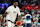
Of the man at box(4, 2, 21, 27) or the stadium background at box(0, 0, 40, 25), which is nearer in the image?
the man at box(4, 2, 21, 27)

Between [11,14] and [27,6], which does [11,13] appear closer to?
[11,14]

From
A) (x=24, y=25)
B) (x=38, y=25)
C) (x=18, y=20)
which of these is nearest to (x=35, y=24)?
(x=38, y=25)

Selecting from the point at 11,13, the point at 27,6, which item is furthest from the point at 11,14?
the point at 27,6

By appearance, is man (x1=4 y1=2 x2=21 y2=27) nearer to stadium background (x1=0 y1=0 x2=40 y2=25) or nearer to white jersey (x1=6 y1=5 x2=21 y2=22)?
white jersey (x1=6 y1=5 x2=21 y2=22)

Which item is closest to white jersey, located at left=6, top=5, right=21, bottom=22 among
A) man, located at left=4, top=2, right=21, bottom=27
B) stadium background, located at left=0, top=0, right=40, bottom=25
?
man, located at left=4, top=2, right=21, bottom=27

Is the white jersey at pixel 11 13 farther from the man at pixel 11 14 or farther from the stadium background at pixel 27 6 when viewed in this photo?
the stadium background at pixel 27 6

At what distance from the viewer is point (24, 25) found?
13.9 feet

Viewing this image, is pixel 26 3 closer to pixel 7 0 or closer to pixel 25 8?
pixel 25 8

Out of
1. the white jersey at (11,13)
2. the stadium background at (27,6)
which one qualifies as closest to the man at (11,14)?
the white jersey at (11,13)

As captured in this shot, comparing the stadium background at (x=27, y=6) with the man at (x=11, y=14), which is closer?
the man at (x=11, y=14)

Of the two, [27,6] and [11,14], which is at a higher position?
[27,6]

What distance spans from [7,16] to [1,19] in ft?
1.57

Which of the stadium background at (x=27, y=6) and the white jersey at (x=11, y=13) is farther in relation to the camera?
the stadium background at (x=27, y=6)

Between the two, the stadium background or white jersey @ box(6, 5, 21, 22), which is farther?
the stadium background
